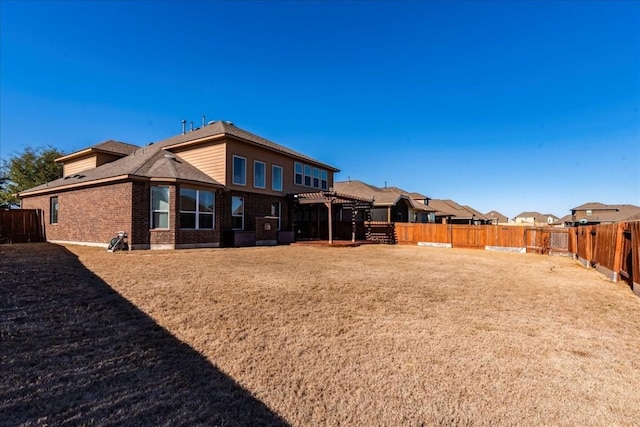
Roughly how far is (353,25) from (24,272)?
15.8 meters

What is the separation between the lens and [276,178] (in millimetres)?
19062

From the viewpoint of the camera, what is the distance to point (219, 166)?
629 inches

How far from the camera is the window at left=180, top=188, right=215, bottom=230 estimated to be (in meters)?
13.9

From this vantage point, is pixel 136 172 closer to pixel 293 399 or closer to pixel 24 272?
pixel 24 272

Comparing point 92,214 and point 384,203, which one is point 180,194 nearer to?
point 92,214

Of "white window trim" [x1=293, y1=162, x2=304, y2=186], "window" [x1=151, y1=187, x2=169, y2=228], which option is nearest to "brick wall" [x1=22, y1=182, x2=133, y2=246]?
"window" [x1=151, y1=187, x2=169, y2=228]

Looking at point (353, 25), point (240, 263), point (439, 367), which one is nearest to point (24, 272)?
point (240, 263)

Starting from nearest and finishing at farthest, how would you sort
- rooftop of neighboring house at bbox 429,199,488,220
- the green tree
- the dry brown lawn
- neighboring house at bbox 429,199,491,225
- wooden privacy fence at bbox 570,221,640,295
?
the dry brown lawn → wooden privacy fence at bbox 570,221,640,295 → the green tree → neighboring house at bbox 429,199,491,225 → rooftop of neighboring house at bbox 429,199,488,220

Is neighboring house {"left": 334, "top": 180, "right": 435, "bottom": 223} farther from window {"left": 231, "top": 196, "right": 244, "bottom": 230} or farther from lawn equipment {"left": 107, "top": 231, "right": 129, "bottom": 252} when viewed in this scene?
lawn equipment {"left": 107, "top": 231, "right": 129, "bottom": 252}

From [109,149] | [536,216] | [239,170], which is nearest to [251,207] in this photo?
[239,170]

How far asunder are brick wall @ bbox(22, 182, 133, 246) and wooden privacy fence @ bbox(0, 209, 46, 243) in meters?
0.63

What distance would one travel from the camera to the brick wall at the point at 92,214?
13.1 m

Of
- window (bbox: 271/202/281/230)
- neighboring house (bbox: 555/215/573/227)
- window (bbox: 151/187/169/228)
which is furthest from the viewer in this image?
neighboring house (bbox: 555/215/573/227)

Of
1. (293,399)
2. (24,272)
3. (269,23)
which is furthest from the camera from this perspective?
(269,23)
